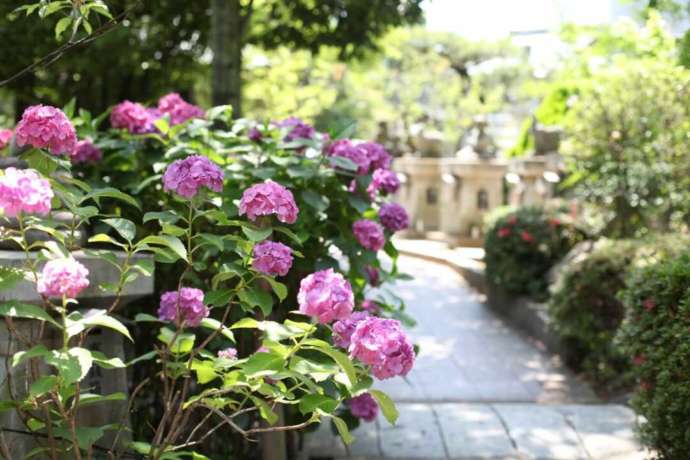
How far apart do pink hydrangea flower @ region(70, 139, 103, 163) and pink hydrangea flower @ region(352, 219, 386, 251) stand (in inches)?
48.5

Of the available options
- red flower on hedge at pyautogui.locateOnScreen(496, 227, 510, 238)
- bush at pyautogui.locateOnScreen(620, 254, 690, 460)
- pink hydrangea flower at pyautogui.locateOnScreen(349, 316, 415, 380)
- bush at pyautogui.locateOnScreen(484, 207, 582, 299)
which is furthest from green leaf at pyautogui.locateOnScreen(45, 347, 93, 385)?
red flower on hedge at pyautogui.locateOnScreen(496, 227, 510, 238)

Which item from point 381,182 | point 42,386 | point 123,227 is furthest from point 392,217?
point 42,386

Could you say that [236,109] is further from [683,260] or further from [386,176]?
[683,260]

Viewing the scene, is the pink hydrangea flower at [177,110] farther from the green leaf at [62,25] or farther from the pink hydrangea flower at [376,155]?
the green leaf at [62,25]

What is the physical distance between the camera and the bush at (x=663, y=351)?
3664mm

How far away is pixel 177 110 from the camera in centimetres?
459

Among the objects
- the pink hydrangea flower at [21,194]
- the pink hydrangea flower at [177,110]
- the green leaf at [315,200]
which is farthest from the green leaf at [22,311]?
the pink hydrangea flower at [177,110]

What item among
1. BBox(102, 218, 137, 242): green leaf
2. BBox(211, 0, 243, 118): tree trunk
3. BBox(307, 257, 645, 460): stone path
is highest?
BBox(211, 0, 243, 118): tree trunk

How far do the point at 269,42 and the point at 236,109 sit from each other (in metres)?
4.28

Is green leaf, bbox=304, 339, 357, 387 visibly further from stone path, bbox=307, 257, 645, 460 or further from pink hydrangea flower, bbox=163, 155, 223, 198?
stone path, bbox=307, 257, 645, 460

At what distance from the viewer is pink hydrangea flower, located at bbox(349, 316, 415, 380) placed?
232cm

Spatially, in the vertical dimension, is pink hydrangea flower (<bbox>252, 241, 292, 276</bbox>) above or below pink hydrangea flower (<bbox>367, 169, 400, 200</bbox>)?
below

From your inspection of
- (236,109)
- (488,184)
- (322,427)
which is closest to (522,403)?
(322,427)

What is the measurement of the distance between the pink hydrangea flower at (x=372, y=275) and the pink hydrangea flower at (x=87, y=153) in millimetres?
1332
